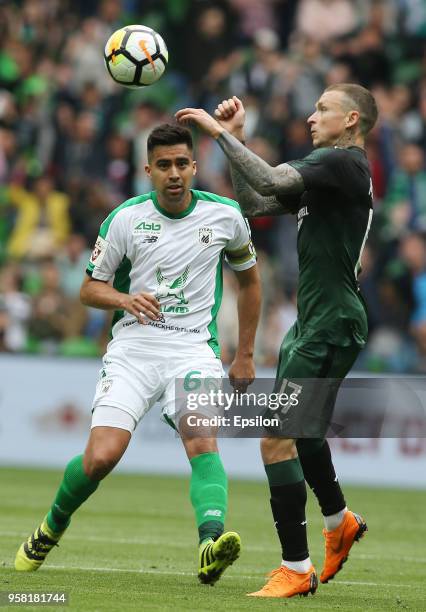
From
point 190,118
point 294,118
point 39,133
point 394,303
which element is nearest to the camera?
point 190,118

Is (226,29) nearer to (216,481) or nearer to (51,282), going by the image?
(51,282)

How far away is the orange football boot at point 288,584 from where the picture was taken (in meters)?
6.75

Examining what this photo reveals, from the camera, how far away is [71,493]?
714cm

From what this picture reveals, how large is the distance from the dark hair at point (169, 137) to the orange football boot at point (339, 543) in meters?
2.25

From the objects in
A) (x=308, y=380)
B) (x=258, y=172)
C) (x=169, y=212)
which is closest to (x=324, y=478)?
(x=308, y=380)

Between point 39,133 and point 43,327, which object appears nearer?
point 43,327

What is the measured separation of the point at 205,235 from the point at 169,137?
1.90 feet

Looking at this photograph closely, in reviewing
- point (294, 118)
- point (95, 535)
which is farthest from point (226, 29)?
point (95, 535)

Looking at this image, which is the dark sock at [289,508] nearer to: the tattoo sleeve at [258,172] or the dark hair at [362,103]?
the tattoo sleeve at [258,172]

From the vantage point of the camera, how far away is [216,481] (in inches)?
274

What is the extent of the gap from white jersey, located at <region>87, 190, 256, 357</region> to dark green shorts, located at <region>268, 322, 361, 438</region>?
22.6 inches

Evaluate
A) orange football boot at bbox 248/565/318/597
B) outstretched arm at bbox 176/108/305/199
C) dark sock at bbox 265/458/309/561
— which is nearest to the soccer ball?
outstretched arm at bbox 176/108/305/199

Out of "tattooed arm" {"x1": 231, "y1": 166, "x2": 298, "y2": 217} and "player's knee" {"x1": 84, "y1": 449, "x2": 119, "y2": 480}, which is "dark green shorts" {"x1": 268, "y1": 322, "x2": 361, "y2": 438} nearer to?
"tattooed arm" {"x1": 231, "y1": 166, "x2": 298, "y2": 217}

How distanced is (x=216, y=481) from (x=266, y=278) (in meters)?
10.0
